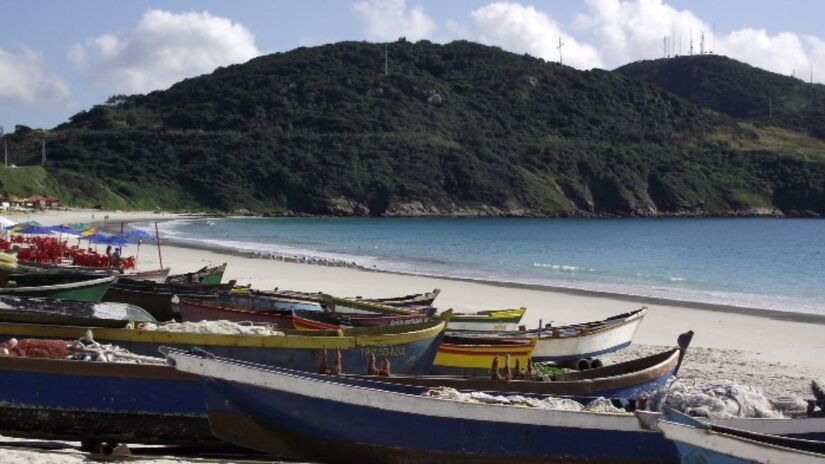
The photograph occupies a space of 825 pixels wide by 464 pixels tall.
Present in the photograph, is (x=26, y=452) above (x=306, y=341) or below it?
below

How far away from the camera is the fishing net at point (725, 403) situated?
310 inches

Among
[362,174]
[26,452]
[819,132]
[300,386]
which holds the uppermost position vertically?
[819,132]

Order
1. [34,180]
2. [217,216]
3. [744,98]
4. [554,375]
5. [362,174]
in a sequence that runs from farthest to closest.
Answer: [744,98]
[362,174]
[217,216]
[34,180]
[554,375]

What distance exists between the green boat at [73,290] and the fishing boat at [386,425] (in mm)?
6779

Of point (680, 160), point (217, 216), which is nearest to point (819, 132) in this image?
point (680, 160)

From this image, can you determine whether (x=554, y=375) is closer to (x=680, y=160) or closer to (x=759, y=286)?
(x=759, y=286)

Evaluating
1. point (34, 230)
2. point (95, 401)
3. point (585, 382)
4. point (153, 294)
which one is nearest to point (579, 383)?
point (585, 382)

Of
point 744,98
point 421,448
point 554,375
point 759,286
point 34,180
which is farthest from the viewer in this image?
point 744,98

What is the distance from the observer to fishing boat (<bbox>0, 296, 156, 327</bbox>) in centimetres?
999

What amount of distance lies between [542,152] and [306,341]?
10819 centimetres

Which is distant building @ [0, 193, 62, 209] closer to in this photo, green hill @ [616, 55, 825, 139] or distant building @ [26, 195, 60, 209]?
distant building @ [26, 195, 60, 209]

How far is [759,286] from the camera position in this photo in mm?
33312

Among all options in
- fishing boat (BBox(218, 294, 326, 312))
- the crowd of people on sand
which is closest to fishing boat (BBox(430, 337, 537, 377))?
fishing boat (BBox(218, 294, 326, 312))

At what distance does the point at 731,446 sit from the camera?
6.02 metres
